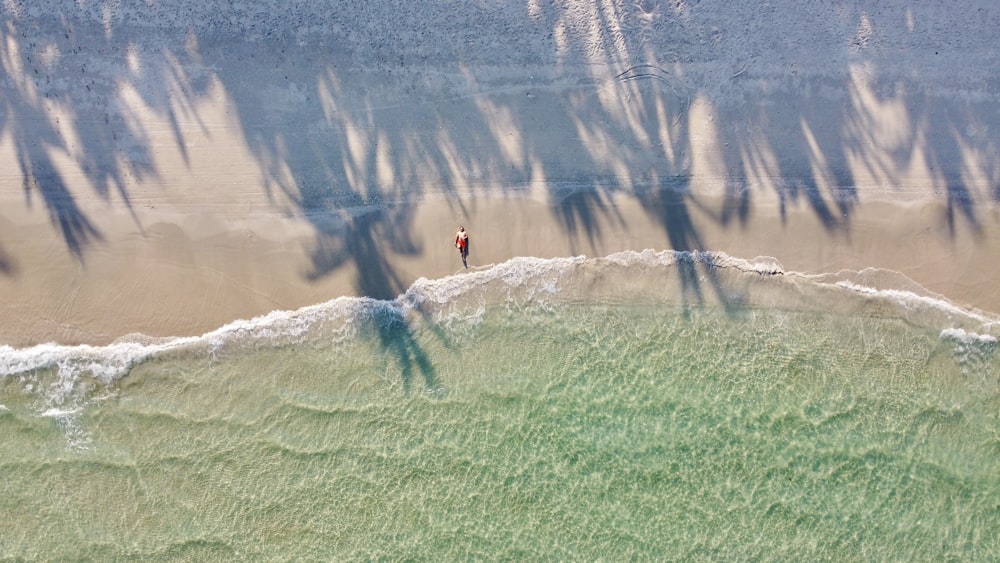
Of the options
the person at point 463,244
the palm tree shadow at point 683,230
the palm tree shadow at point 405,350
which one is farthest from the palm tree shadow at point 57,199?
the palm tree shadow at point 683,230

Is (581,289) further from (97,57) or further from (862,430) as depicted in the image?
(97,57)

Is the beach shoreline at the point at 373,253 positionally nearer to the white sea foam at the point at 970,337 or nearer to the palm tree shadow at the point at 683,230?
the palm tree shadow at the point at 683,230

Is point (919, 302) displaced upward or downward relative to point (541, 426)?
upward

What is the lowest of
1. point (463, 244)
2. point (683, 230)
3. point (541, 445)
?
point (541, 445)

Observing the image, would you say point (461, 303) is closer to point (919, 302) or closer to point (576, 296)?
point (576, 296)

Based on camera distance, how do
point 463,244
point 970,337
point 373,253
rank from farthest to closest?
point 373,253 < point 970,337 < point 463,244

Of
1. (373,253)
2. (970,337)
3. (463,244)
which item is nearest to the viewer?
(463,244)

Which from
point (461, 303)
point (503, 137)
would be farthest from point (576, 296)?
point (503, 137)
